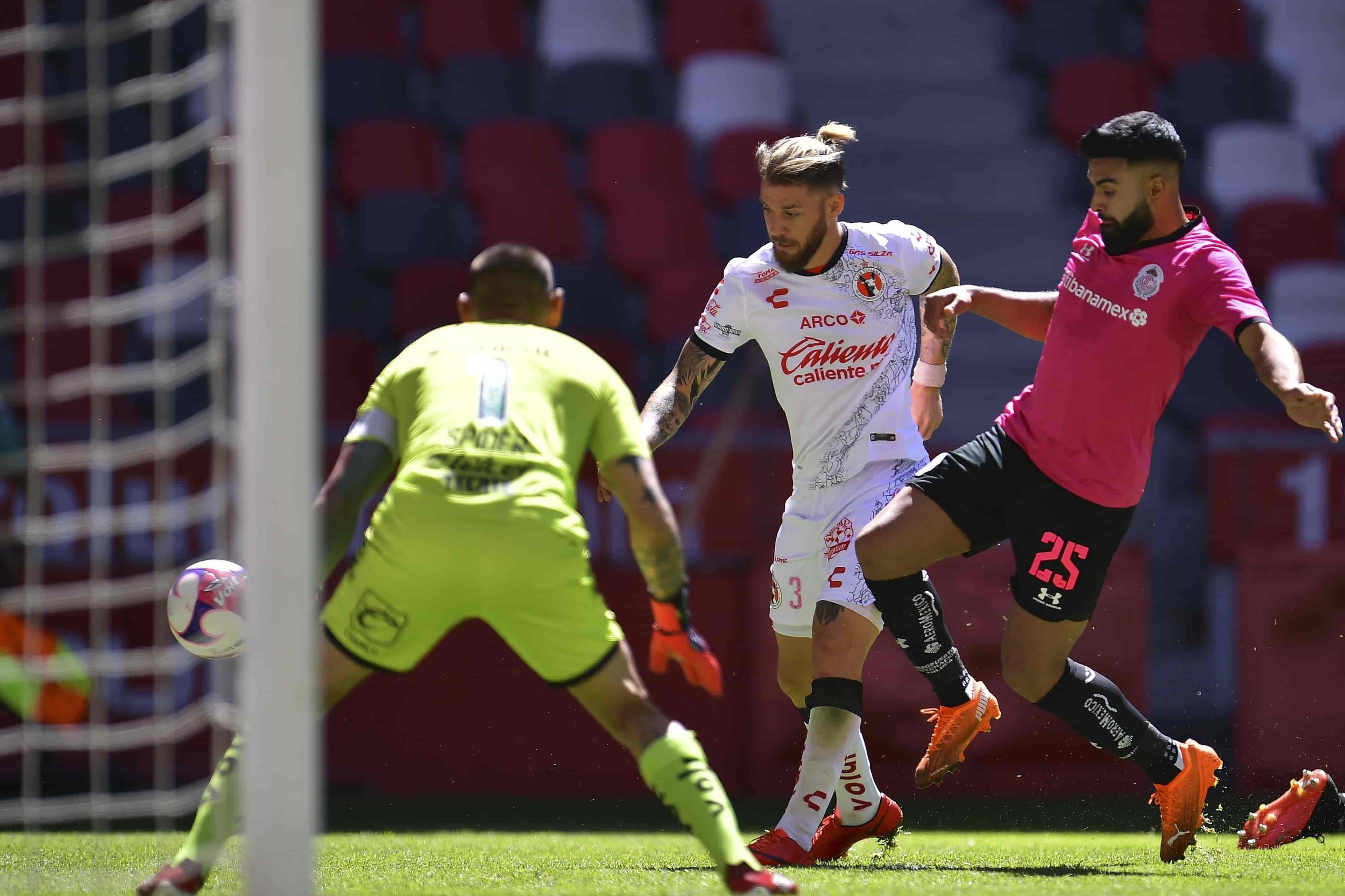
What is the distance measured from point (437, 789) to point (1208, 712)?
3776 mm

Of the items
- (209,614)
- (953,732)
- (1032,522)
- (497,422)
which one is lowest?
(953,732)

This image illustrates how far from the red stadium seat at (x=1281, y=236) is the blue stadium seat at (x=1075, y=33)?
6.75 ft

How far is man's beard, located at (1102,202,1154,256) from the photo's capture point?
488cm

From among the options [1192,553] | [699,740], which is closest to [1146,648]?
[1192,553]

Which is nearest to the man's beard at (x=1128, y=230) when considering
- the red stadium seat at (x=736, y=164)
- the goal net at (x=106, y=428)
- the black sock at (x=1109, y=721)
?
the black sock at (x=1109, y=721)

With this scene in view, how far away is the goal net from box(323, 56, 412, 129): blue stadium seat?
3.52ft

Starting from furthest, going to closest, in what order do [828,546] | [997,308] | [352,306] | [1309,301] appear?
[352,306] → [1309,301] → [828,546] → [997,308]

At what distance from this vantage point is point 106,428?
868 centimetres

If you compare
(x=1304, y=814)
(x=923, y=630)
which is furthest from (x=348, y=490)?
(x=1304, y=814)

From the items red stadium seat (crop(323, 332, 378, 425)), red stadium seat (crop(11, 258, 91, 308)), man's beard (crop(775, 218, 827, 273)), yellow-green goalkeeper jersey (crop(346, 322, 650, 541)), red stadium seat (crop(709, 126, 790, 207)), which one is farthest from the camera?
red stadium seat (crop(709, 126, 790, 207))

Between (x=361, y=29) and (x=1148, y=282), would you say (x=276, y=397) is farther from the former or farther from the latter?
(x=361, y=29)

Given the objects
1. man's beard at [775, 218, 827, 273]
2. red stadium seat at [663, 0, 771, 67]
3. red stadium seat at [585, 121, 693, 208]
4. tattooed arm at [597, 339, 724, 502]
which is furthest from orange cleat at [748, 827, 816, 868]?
red stadium seat at [663, 0, 771, 67]

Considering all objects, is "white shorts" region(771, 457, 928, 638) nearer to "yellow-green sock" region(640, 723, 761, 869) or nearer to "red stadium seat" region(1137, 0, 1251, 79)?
"yellow-green sock" region(640, 723, 761, 869)

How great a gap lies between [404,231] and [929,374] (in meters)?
7.00
